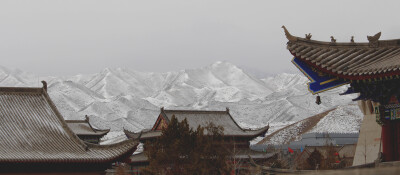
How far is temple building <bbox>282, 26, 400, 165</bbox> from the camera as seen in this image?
474 inches

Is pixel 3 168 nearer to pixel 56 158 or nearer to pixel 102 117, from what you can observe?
pixel 56 158

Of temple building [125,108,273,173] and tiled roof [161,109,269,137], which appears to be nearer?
temple building [125,108,273,173]

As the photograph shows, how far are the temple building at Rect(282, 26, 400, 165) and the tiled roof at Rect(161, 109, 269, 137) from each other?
37.6 metres

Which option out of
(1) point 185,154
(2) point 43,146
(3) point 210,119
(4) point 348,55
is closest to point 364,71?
(4) point 348,55

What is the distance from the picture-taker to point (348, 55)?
13.2 meters

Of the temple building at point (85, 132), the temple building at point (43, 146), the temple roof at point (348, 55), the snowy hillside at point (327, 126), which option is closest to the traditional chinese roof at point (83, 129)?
the temple building at point (85, 132)

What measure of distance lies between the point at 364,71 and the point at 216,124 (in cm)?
4050

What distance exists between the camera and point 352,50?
13.3 m

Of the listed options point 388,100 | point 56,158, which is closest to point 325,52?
point 388,100

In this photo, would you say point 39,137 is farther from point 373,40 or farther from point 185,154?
point 373,40

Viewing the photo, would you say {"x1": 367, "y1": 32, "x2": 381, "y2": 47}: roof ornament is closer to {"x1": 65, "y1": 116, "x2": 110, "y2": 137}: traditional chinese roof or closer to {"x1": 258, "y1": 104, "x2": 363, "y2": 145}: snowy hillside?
{"x1": 65, "y1": 116, "x2": 110, "y2": 137}: traditional chinese roof

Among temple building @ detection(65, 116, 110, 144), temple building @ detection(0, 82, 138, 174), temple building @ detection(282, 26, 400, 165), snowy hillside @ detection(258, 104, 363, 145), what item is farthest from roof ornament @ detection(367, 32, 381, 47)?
snowy hillside @ detection(258, 104, 363, 145)

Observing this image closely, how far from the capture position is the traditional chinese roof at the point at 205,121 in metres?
51.0

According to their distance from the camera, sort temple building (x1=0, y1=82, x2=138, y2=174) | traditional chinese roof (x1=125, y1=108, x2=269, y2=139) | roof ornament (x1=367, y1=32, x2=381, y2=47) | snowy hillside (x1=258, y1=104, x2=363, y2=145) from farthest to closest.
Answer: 1. snowy hillside (x1=258, y1=104, x2=363, y2=145)
2. traditional chinese roof (x1=125, y1=108, x2=269, y2=139)
3. temple building (x1=0, y1=82, x2=138, y2=174)
4. roof ornament (x1=367, y1=32, x2=381, y2=47)
